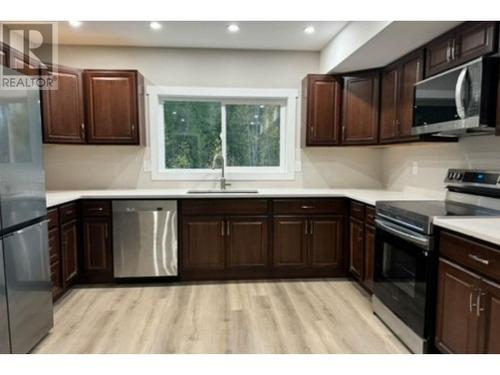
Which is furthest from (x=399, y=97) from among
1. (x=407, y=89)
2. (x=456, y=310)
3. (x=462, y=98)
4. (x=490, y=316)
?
(x=490, y=316)

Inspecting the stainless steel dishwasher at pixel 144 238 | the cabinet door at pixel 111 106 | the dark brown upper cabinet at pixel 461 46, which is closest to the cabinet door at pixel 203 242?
the stainless steel dishwasher at pixel 144 238

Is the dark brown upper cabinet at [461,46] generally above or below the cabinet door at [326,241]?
above

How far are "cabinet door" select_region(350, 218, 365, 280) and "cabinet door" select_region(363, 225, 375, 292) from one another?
67 mm

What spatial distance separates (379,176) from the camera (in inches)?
156

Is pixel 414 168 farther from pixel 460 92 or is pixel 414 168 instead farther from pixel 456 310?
pixel 456 310

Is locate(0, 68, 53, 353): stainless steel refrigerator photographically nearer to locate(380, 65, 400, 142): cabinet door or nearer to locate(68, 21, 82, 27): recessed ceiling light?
locate(68, 21, 82, 27): recessed ceiling light

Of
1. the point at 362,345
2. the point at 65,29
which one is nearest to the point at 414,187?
the point at 362,345

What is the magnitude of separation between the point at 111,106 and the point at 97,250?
57.7 inches

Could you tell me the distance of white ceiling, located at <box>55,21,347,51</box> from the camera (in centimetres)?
300

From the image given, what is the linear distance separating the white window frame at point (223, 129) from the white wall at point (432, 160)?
3.69 feet

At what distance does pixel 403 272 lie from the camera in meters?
2.21

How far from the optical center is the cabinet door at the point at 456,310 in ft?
5.47

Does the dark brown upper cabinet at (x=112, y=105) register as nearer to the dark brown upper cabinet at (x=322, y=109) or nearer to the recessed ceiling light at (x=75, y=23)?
the recessed ceiling light at (x=75, y=23)

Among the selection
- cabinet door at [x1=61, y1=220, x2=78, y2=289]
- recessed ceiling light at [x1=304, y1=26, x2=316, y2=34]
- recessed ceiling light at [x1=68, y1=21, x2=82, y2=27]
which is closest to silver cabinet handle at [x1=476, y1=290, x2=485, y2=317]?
recessed ceiling light at [x1=304, y1=26, x2=316, y2=34]
